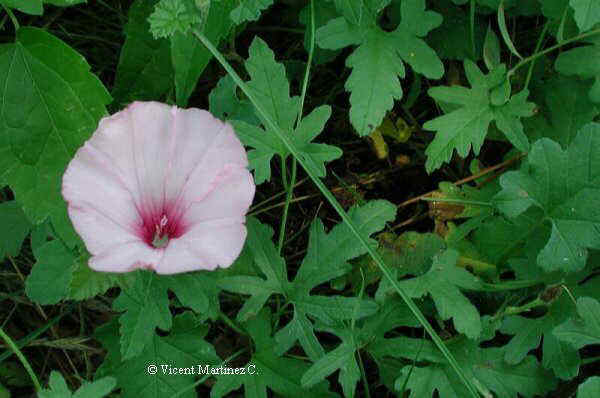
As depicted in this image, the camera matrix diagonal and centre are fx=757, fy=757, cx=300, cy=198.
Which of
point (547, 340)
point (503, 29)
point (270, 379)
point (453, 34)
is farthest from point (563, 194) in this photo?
point (270, 379)

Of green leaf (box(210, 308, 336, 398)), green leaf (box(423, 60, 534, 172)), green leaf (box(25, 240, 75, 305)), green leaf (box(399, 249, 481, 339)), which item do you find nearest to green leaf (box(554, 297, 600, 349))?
green leaf (box(399, 249, 481, 339))

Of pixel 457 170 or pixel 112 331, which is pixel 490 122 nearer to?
pixel 457 170

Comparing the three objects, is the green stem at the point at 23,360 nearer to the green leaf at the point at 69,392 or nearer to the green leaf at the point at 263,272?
the green leaf at the point at 69,392

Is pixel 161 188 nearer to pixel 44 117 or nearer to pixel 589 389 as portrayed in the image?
pixel 44 117

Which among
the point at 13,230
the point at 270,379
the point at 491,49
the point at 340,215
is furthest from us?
the point at 491,49

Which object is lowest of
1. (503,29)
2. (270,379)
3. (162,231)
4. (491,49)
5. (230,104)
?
(270,379)

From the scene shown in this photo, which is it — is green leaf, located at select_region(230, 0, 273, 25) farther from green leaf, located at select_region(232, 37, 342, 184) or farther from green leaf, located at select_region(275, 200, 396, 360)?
green leaf, located at select_region(275, 200, 396, 360)

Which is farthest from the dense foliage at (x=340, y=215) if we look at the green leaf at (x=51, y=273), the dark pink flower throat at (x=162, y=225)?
the dark pink flower throat at (x=162, y=225)
